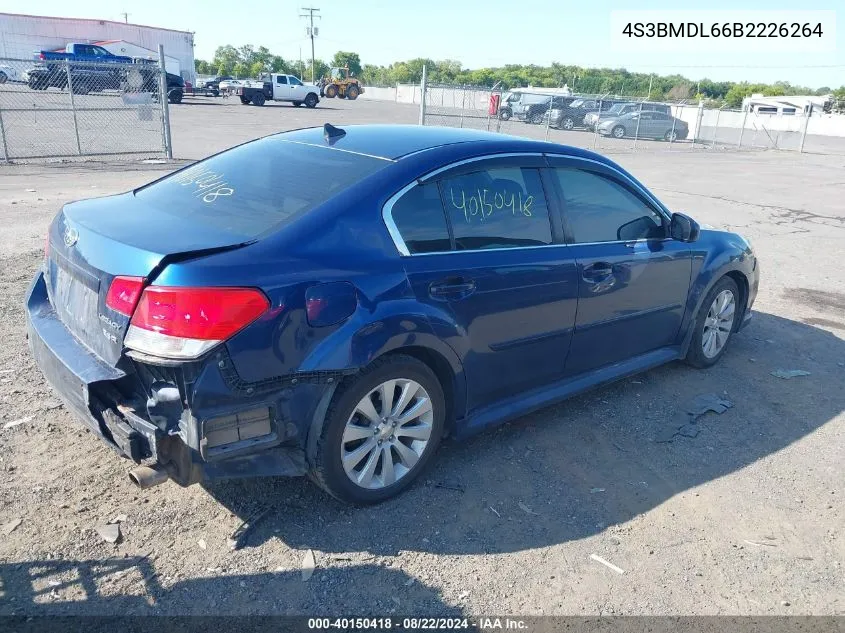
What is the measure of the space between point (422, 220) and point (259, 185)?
86cm

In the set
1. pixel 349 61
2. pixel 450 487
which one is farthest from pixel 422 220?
pixel 349 61

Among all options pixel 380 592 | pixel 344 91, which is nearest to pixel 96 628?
pixel 380 592

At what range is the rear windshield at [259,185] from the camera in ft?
9.94

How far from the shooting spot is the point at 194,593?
264 centimetres

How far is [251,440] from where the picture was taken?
2742 millimetres

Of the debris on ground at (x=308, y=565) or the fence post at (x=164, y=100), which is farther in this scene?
the fence post at (x=164, y=100)

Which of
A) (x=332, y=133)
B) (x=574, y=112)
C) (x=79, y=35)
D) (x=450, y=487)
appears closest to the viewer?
(x=450, y=487)

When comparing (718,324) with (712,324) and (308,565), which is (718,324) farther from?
(308,565)

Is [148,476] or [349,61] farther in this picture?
[349,61]

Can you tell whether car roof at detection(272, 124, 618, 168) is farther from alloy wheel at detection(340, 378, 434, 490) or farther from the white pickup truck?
the white pickup truck

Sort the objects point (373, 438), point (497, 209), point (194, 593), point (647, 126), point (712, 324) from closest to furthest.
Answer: point (194, 593) → point (373, 438) → point (497, 209) → point (712, 324) → point (647, 126)

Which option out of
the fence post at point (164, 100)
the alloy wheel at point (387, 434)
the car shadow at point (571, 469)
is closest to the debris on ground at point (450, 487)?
the car shadow at point (571, 469)

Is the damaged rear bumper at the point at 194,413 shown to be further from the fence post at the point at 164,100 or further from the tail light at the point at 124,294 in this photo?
the fence post at the point at 164,100

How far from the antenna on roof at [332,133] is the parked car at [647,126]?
88.3ft
